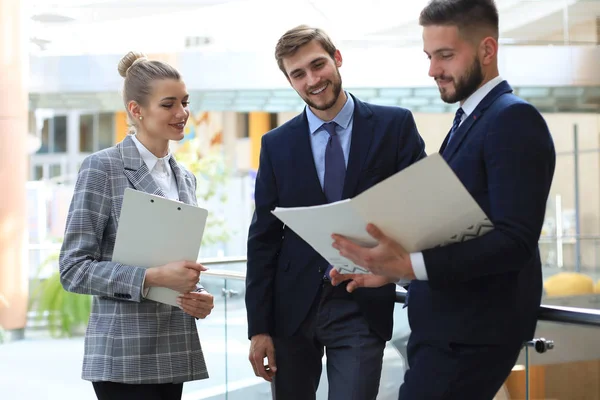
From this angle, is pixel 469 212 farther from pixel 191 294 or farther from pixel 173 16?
pixel 173 16

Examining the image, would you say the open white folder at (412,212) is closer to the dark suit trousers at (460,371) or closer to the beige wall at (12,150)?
the dark suit trousers at (460,371)

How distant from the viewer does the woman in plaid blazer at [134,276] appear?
7.40ft

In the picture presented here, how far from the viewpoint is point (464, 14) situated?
1785 millimetres

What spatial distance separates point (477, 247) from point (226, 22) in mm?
12746

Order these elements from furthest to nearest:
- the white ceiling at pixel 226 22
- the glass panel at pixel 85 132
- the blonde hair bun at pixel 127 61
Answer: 1. the glass panel at pixel 85 132
2. the white ceiling at pixel 226 22
3. the blonde hair bun at pixel 127 61

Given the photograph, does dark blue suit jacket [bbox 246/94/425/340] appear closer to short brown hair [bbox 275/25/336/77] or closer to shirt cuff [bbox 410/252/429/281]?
short brown hair [bbox 275/25/336/77]

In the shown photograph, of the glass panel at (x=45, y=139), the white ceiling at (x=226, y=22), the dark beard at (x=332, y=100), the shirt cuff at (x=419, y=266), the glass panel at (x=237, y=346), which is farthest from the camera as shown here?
the glass panel at (x=45, y=139)

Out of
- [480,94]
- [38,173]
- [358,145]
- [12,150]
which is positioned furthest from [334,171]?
[38,173]

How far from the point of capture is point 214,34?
13500 mm

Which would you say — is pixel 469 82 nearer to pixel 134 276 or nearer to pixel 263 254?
pixel 263 254

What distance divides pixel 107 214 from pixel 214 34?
11.6 meters

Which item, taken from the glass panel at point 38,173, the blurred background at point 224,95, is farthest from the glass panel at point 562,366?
the glass panel at point 38,173

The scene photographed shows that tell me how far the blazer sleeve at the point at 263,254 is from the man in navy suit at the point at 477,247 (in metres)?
0.66

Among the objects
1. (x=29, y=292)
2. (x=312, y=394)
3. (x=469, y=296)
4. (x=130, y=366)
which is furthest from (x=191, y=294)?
(x=29, y=292)
